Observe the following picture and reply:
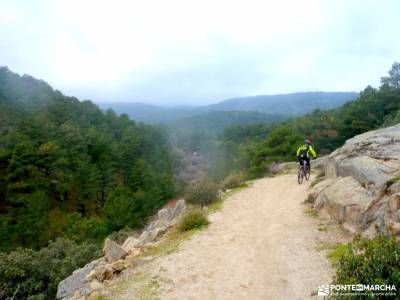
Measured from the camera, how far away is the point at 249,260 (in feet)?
23.1

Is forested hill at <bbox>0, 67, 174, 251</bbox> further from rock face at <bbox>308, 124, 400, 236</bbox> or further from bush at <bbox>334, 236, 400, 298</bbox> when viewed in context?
bush at <bbox>334, 236, 400, 298</bbox>

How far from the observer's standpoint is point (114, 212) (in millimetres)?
25953

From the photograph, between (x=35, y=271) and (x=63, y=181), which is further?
(x=63, y=181)

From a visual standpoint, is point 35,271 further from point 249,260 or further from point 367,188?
point 367,188

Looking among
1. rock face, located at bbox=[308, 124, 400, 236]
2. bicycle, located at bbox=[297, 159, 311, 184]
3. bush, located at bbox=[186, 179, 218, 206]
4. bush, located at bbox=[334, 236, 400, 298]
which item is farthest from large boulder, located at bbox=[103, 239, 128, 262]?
bicycle, located at bbox=[297, 159, 311, 184]

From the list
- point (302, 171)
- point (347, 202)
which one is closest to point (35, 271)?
point (347, 202)

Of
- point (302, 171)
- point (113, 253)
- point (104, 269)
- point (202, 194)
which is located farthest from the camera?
point (302, 171)

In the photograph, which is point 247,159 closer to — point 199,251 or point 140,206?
point 140,206

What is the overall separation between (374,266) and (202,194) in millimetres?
8532

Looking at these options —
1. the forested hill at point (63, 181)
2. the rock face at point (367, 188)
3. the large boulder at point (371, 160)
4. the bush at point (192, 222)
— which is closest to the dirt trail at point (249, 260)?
the bush at point (192, 222)

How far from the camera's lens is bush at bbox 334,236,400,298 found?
424 cm

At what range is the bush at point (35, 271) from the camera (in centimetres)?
1115

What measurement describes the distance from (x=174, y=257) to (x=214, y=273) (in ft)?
4.14

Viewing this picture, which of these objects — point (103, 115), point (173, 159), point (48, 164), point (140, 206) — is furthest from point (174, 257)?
point (173, 159)
